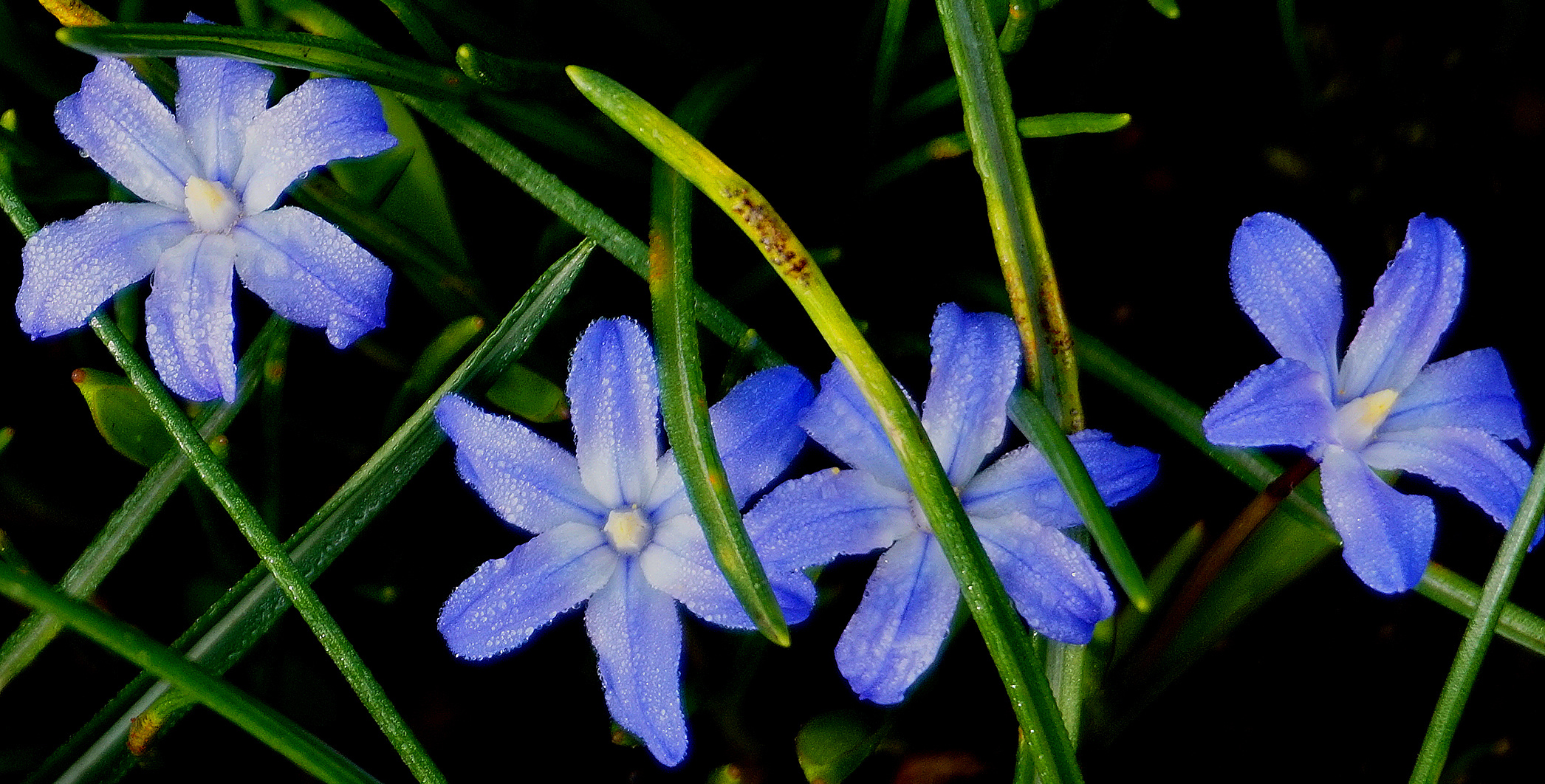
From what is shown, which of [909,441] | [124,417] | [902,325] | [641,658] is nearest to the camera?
[909,441]

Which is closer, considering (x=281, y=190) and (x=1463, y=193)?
(x=281, y=190)

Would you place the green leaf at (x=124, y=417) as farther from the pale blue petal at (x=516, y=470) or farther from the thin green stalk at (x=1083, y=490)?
the thin green stalk at (x=1083, y=490)

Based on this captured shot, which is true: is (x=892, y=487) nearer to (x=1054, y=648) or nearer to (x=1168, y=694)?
(x=1054, y=648)

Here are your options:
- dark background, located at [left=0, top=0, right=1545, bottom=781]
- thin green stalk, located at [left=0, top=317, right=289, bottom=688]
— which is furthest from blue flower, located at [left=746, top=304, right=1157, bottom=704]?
thin green stalk, located at [left=0, top=317, right=289, bottom=688]

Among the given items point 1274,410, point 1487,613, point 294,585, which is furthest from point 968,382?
point 294,585

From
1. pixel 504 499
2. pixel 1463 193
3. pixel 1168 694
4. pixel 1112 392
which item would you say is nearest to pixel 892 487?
pixel 504 499

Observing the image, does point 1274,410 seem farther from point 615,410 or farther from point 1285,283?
point 615,410

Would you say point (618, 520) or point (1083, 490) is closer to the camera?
point (1083, 490)

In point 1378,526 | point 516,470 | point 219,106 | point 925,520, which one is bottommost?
point 1378,526
